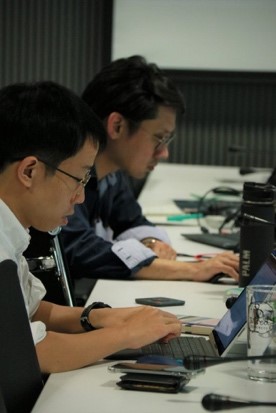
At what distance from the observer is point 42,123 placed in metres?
1.89

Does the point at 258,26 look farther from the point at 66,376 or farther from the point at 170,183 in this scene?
the point at 66,376

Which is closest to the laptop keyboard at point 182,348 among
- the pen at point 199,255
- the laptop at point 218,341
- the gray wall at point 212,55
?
the laptop at point 218,341

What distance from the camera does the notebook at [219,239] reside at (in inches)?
127

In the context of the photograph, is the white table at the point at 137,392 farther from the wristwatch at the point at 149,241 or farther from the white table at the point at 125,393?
the wristwatch at the point at 149,241

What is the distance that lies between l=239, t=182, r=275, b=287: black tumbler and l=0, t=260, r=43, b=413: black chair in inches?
34.5

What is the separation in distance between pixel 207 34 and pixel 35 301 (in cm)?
494

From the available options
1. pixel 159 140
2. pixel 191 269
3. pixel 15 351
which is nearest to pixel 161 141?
pixel 159 140

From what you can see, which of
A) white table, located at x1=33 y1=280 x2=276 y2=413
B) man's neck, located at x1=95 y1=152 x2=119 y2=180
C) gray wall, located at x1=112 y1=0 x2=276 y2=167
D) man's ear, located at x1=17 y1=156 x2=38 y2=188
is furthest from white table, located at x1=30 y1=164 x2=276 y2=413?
gray wall, located at x1=112 y1=0 x2=276 y2=167

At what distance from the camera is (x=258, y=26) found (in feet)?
22.1

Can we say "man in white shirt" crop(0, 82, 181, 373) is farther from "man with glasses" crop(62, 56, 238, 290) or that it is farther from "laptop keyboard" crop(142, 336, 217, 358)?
"man with glasses" crop(62, 56, 238, 290)

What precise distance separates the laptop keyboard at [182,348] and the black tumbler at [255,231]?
44 cm

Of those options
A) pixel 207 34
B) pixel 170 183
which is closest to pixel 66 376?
pixel 170 183

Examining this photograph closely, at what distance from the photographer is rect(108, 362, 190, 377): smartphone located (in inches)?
65.5

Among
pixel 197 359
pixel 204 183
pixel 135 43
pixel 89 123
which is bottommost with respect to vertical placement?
pixel 204 183
